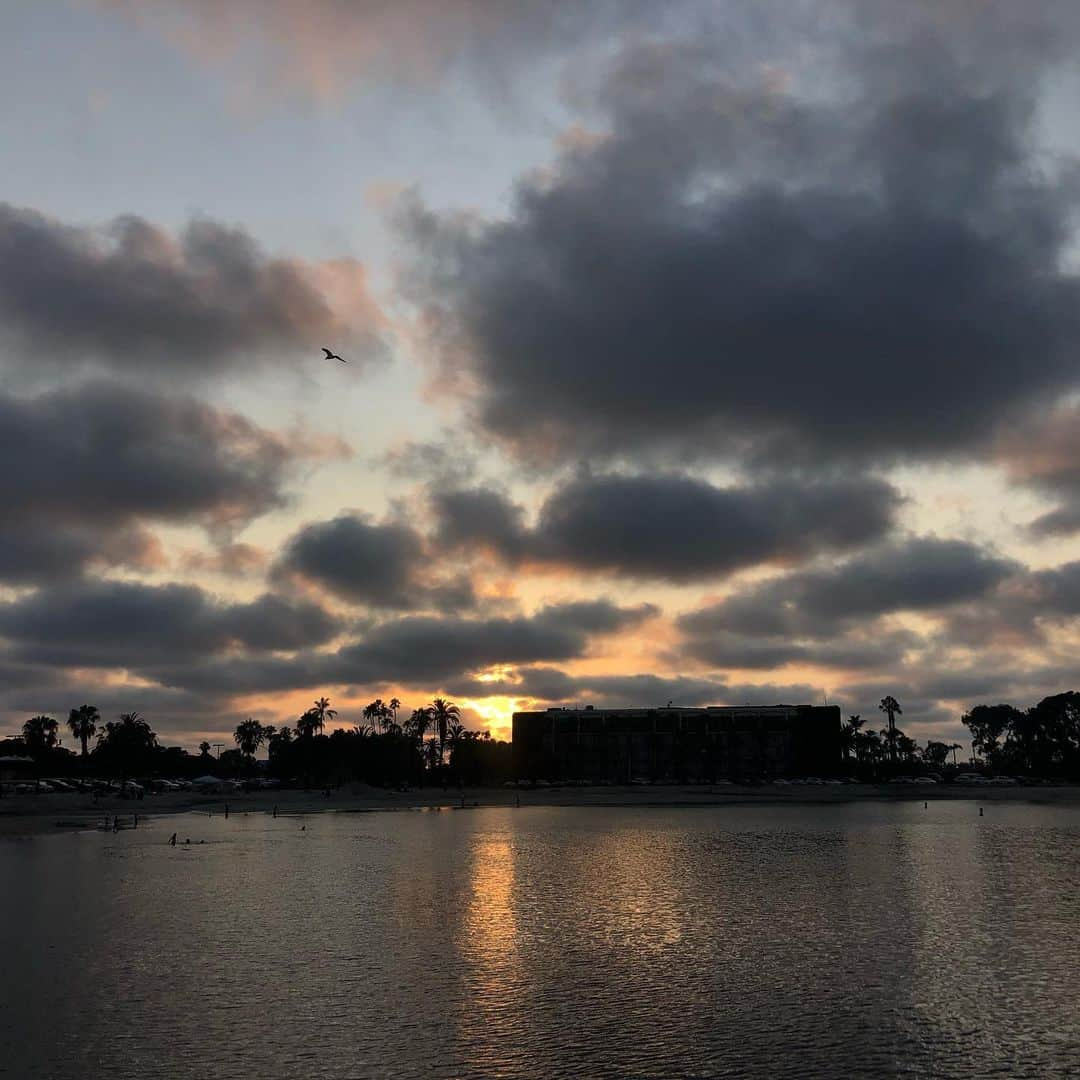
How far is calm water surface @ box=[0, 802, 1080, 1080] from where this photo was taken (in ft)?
90.5

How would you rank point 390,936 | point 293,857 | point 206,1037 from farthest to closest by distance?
1. point 293,857
2. point 390,936
3. point 206,1037

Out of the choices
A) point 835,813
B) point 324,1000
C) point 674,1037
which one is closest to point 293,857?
point 324,1000

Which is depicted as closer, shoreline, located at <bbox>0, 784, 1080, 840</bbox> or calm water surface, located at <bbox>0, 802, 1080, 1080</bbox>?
calm water surface, located at <bbox>0, 802, 1080, 1080</bbox>

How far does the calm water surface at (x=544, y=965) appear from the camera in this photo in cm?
2759

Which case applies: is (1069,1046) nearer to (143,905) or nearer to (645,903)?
(645,903)

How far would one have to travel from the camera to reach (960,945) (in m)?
41.8

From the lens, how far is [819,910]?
2004 inches

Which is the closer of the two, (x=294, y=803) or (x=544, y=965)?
(x=544, y=965)

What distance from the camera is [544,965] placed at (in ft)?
128

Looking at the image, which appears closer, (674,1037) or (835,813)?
(674,1037)

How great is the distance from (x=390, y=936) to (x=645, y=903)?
1442 cm

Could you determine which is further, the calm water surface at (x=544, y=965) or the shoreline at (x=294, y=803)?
the shoreline at (x=294, y=803)

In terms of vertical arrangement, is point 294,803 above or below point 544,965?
above

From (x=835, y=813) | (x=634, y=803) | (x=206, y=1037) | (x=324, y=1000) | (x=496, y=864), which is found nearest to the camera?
(x=206, y=1037)
